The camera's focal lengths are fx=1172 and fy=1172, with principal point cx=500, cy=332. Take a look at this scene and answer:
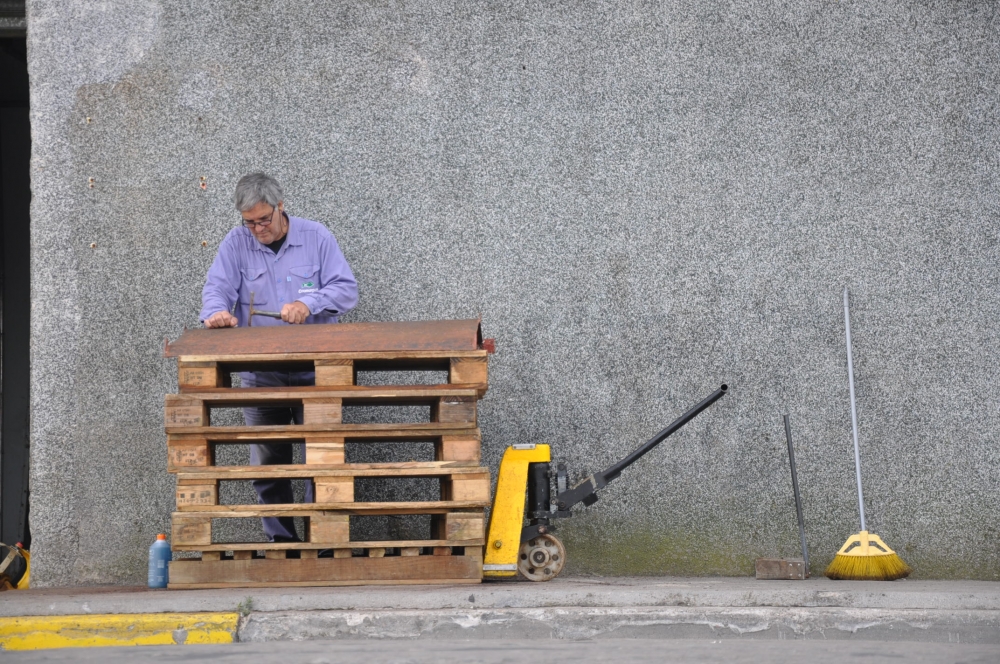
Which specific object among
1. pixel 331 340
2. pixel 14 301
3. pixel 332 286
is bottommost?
pixel 331 340

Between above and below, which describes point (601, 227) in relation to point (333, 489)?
above

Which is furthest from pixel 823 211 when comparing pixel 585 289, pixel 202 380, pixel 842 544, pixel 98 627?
pixel 98 627

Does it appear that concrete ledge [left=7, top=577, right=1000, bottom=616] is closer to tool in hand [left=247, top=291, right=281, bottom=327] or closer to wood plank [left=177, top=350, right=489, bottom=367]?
wood plank [left=177, top=350, right=489, bottom=367]

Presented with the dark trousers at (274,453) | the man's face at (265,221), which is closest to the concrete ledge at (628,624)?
the dark trousers at (274,453)

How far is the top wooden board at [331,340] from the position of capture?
572 centimetres

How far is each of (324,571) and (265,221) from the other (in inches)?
74.8

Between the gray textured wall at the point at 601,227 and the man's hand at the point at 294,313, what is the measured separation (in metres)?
0.92

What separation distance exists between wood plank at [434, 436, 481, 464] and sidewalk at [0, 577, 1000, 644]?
2.06ft

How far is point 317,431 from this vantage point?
5.73m

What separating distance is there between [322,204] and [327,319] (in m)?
0.87

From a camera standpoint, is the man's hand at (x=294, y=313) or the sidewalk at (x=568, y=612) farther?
the man's hand at (x=294, y=313)

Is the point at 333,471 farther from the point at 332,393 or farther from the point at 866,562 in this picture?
the point at 866,562

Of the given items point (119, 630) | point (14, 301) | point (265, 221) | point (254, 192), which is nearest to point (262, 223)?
point (265, 221)

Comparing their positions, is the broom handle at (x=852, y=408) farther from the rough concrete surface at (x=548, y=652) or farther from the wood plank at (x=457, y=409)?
the wood plank at (x=457, y=409)
